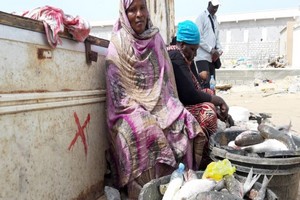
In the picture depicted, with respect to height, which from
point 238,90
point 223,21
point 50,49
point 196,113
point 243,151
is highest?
point 223,21

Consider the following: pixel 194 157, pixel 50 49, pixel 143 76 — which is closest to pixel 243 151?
pixel 194 157

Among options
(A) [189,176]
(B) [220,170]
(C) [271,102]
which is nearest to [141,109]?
(A) [189,176]

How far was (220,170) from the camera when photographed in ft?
7.16

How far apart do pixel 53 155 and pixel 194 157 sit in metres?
1.30

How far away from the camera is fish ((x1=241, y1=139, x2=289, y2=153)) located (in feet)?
8.20

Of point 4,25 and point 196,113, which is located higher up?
point 4,25

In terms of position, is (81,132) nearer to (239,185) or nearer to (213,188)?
(213,188)

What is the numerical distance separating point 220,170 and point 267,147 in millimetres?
572

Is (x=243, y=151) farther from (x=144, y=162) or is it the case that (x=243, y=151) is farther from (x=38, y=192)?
(x=38, y=192)

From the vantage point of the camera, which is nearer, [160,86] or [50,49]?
[50,49]

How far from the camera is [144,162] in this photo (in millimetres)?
2549

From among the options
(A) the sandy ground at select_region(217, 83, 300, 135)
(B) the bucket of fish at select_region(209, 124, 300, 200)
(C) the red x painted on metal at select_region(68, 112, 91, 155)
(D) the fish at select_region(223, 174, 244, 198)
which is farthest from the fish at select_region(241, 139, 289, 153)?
(A) the sandy ground at select_region(217, 83, 300, 135)

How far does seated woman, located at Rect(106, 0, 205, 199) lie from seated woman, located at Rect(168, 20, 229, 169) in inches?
8.7

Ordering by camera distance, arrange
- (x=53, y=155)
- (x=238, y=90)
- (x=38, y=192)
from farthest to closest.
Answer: (x=238, y=90)
(x=53, y=155)
(x=38, y=192)
